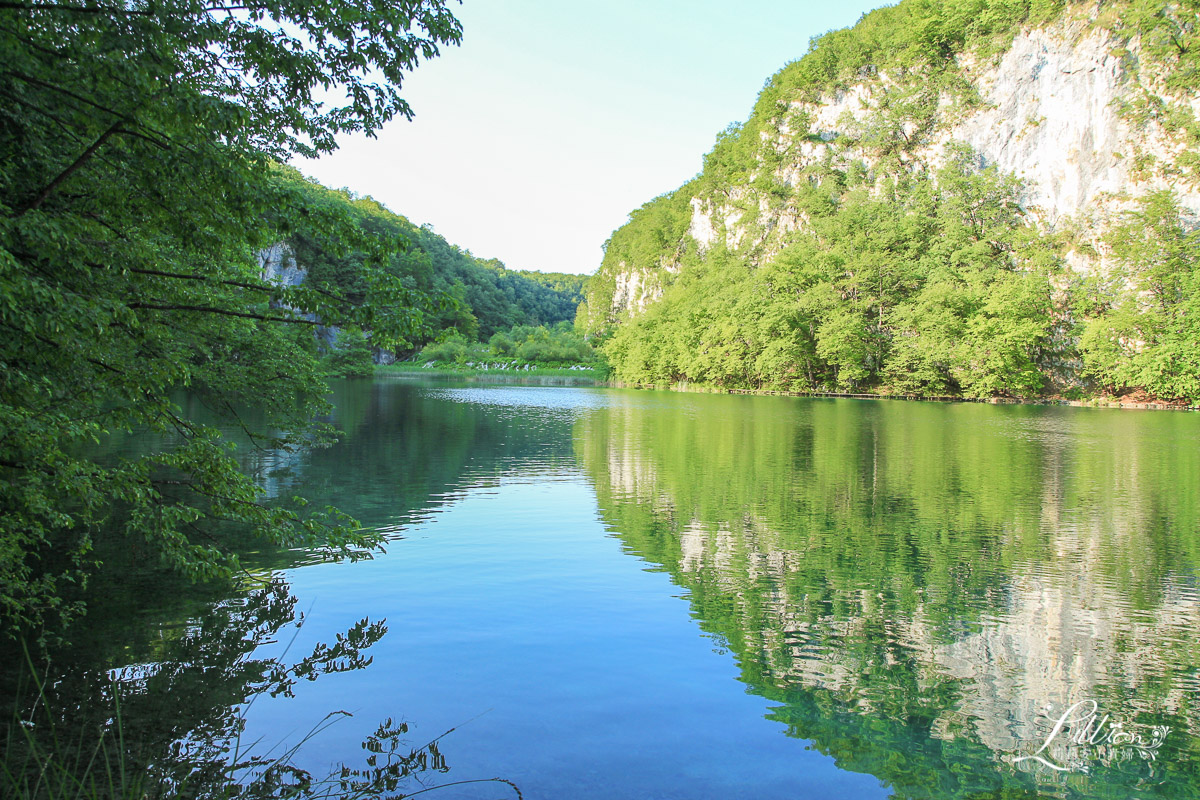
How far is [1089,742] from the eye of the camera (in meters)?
5.75

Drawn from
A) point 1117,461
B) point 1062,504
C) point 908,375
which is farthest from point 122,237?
point 908,375

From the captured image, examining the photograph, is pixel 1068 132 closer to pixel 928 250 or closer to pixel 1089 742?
pixel 928 250

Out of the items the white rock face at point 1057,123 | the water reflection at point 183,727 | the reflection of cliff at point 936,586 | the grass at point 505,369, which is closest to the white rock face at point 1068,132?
the white rock face at point 1057,123

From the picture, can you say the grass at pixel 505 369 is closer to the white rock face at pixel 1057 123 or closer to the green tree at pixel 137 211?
the white rock face at pixel 1057 123

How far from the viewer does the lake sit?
536 cm

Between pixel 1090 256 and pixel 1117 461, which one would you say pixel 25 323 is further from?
pixel 1090 256

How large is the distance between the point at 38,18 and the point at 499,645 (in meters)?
6.60

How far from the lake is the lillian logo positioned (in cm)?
2

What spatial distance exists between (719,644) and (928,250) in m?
71.3

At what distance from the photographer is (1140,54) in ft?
193

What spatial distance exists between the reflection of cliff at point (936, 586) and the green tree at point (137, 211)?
4.93m

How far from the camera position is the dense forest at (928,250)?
179 feet

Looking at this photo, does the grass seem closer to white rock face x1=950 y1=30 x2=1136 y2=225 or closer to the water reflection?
white rock face x1=950 y1=30 x2=1136 y2=225

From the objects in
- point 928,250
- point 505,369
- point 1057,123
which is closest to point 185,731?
point 928,250
